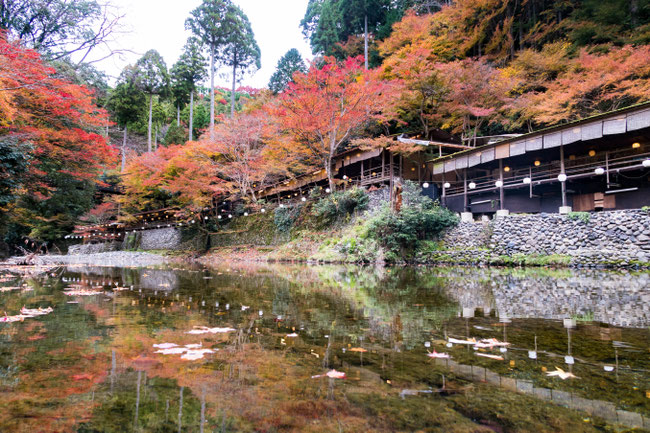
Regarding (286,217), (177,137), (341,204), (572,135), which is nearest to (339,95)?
(341,204)

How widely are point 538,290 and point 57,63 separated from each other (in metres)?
21.2

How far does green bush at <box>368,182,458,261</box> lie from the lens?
13445 mm

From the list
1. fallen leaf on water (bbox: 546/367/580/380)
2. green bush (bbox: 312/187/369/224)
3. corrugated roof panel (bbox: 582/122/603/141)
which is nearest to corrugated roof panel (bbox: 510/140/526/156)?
corrugated roof panel (bbox: 582/122/603/141)

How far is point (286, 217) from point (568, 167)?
13876 millimetres

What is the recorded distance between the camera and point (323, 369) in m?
1.81

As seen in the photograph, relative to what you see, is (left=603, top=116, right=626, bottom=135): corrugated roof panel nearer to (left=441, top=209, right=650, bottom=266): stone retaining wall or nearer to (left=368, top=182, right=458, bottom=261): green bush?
(left=441, top=209, right=650, bottom=266): stone retaining wall

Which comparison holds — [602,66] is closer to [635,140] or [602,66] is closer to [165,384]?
[635,140]

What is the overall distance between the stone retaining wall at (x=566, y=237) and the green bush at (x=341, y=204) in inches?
176

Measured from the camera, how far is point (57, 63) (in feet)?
51.8

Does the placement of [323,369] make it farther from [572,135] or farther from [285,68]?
[285,68]

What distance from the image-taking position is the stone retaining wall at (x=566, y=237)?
9.73m

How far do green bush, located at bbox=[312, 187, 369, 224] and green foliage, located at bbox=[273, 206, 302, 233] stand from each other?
230cm

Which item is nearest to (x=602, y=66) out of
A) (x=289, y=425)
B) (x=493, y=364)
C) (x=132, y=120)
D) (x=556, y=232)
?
(x=556, y=232)

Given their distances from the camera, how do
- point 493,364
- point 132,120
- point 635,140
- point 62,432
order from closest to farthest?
1. point 62,432
2. point 493,364
3. point 635,140
4. point 132,120
